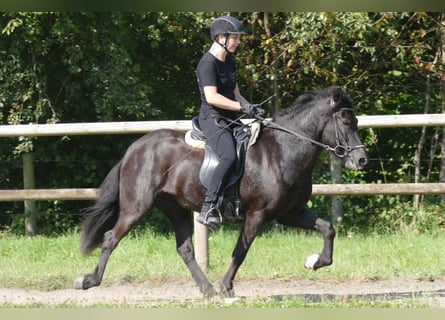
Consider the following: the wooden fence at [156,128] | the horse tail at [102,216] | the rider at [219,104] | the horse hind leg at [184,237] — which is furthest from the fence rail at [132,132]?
the rider at [219,104]

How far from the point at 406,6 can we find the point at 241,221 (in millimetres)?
4993

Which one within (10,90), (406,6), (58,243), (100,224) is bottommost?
(58,243)

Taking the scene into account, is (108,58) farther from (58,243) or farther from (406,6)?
(406,6)

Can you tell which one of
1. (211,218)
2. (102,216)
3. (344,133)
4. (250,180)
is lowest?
(102,216)

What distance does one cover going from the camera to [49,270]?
7711mm

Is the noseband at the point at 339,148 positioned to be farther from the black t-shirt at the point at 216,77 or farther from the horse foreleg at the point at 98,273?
the horse foreleg at the point at 98,273

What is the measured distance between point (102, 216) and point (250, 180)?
1.50 metres

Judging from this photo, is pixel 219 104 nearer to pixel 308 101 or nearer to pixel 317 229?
pixel 308 101

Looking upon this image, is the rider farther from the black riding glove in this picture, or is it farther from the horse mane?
the horse mane

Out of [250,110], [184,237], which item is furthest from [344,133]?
[184,237]

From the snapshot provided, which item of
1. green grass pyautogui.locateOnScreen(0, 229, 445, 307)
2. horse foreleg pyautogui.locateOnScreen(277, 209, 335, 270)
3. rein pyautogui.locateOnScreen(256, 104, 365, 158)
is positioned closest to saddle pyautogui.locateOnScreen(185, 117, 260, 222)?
rein pyautogui.locateOnScreen(256, 104, 365, 158)

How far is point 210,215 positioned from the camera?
19.8 feet

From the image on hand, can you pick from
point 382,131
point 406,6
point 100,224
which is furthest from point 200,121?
point 382,131

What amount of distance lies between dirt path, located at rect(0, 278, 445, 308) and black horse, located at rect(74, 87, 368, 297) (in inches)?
13.6
